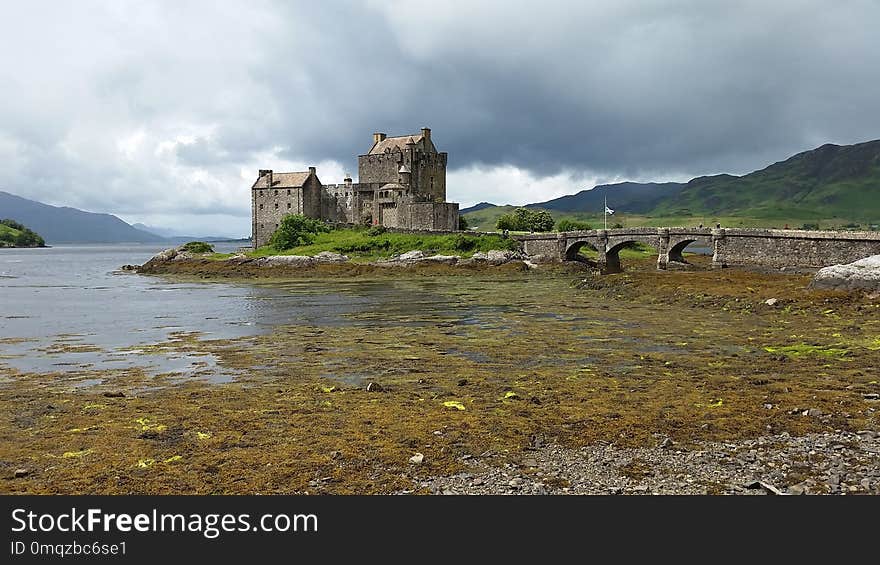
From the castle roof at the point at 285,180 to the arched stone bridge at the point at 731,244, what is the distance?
4169 cm

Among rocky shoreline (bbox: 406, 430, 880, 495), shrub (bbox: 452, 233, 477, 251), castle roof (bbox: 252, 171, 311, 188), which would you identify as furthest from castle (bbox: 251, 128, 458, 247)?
rocky shoreline (bbox: 406, 430, 880, 495)

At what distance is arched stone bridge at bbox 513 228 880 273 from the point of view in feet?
167

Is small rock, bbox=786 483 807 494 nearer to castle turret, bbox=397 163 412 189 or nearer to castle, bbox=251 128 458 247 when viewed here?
castle, bbox=251 128 458 247

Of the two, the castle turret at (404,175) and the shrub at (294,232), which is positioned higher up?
the castle turret at (404,175)

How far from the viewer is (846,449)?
1087 cm

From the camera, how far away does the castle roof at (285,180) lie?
365 ft

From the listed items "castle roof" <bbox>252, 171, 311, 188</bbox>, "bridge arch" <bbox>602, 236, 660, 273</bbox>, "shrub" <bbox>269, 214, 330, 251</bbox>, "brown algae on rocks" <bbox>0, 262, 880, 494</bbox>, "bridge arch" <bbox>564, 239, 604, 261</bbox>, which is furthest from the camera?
"castle roof" <bbox>252, 171, 311, 188</bbox>

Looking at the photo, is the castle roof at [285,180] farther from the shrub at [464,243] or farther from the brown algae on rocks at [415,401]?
the brown algae on rocks at [415,401]

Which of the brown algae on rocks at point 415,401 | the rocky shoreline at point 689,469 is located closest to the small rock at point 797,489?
the rocky shoreline at point 689,469

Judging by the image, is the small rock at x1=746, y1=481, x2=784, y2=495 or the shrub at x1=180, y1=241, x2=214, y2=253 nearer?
the small rock at x1=746, y1=481, x2=784, y2=495

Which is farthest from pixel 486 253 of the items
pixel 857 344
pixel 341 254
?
pixel 857 344

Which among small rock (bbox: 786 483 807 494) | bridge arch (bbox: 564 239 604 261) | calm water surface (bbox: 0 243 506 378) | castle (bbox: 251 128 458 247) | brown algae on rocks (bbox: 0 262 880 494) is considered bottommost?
calm water surface (bbox: 0 243 506 378)

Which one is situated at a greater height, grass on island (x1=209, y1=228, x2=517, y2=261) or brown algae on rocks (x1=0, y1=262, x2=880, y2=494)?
grass on island (x1=209, y1=228, x2=517, y2=261)

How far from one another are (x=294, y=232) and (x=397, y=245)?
18363 millimetres
